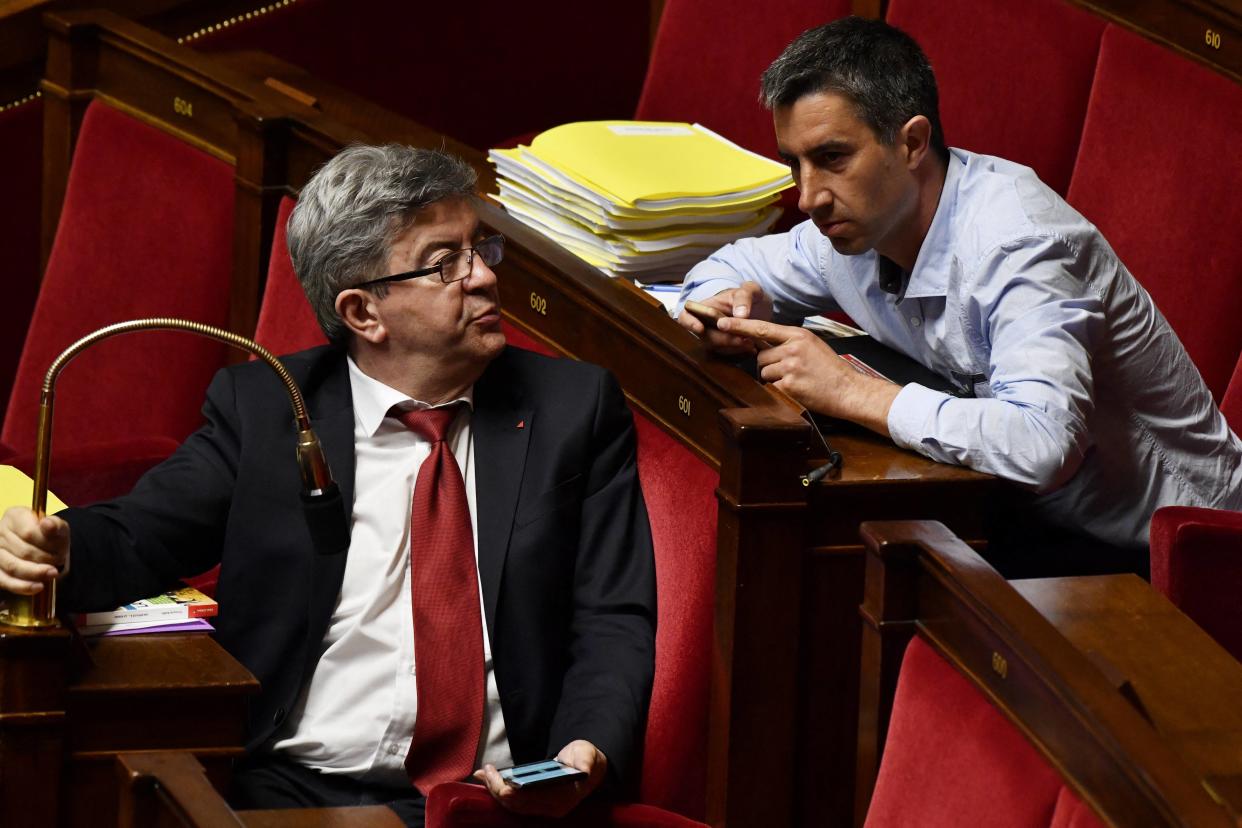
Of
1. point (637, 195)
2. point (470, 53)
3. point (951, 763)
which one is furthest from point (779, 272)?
point (470, 53)

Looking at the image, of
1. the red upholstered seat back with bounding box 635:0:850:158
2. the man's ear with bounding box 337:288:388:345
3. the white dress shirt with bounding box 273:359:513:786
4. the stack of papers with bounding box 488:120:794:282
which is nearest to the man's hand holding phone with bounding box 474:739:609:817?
the white dress shirt with bounding box 273:359:513:786

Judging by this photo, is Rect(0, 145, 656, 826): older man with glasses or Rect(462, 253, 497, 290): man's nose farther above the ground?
Rect(462, 253, 497, 290): man's nose

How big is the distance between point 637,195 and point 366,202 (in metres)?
0.48

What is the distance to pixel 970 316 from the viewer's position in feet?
7.00

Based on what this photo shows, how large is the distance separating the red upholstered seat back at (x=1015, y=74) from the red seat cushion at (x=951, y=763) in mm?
1389

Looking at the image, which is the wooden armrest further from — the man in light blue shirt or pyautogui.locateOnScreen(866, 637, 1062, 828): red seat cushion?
the man in light blue shirt

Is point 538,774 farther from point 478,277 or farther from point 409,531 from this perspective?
point 478,277

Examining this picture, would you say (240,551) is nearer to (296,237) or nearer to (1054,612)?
(296,237)

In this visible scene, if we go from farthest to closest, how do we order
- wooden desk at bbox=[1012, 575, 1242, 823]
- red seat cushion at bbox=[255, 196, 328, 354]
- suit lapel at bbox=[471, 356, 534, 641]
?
1. red seat cushion at bbox=[255, 196, 328, 354]
2. suit lapel at bbox=[471, 356, 534, 641]
3. wooden desk at bbox=[1012, 575, 1242, 823]

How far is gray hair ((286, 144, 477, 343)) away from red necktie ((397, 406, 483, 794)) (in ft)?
0.57

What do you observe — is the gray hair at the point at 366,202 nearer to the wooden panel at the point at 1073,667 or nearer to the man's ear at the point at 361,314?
the man's ear at the point at 361,314

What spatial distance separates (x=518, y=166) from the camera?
260 cm

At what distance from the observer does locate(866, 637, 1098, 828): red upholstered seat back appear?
4.23ft

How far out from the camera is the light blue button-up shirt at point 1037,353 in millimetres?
1947
